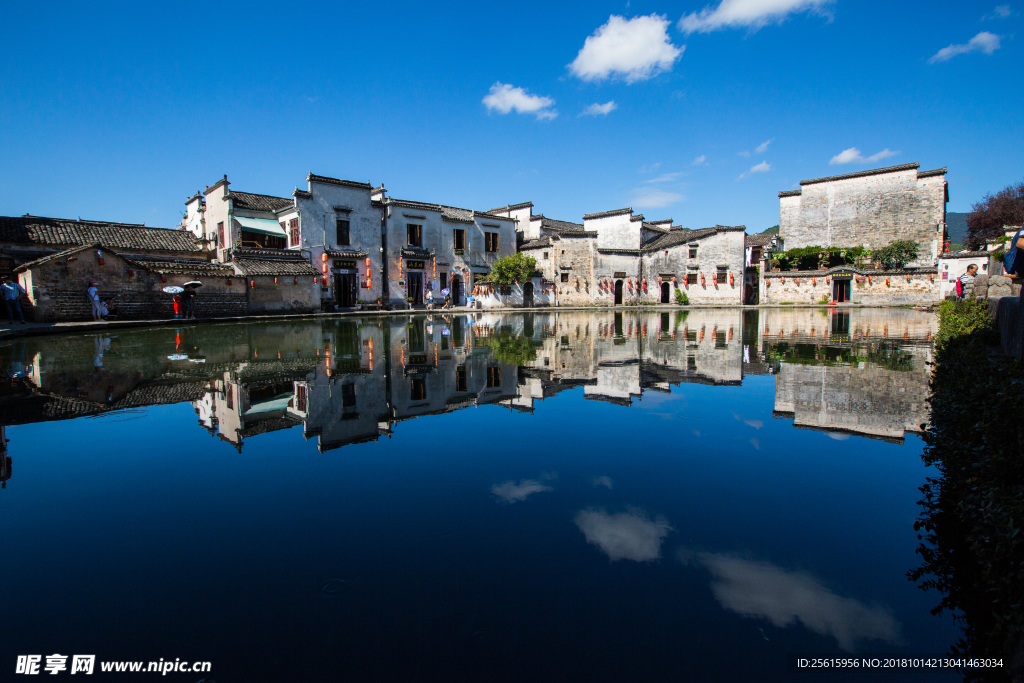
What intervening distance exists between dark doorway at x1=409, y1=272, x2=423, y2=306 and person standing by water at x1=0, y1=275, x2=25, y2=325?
55.4 feet

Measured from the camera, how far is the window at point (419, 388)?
19.0ft

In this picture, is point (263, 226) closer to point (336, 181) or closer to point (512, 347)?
point (336, 181)

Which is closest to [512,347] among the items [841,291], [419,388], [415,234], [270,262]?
[419,388]

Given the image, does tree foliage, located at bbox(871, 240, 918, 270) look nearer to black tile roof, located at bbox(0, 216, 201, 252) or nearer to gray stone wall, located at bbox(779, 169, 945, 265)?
gray stone wall, located at bbox(779, 169, 945, 265)

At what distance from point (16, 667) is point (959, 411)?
5.69 meters

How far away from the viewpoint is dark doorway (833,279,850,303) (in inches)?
1191

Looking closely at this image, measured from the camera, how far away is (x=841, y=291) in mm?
30469

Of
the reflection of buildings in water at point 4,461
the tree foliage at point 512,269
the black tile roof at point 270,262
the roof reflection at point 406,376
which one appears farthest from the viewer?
the tree foliage at point 512,269

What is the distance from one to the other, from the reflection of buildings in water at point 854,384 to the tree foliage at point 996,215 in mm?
30521

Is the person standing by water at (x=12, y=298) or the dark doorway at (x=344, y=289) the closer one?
the person standing by water at (x=12, y=298)

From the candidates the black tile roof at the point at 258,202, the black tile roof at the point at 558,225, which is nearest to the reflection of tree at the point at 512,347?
the black tile roof at the point at 258,202

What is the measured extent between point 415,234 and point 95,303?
16.0m

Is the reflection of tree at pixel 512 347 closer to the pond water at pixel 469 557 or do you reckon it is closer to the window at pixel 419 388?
the window at pixel 419 388

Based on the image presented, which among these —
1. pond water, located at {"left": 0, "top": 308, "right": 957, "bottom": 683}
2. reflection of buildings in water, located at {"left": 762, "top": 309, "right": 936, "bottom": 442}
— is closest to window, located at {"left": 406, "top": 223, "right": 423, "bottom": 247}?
reflection of buildings in water, located at {"left": 762, "top": 309, "right": 936, "bottom": 442}
